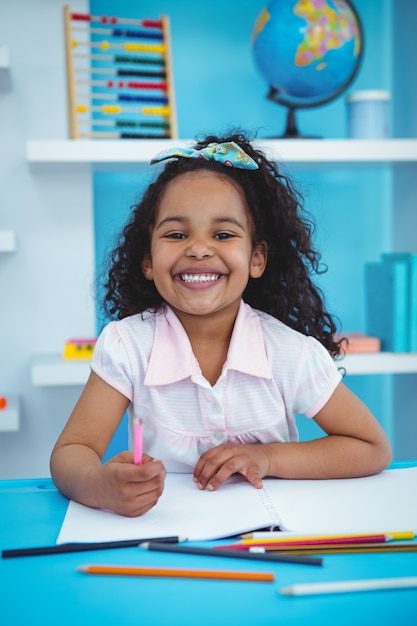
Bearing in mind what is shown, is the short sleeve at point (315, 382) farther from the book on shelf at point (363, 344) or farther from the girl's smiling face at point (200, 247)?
the book on shelf at point (363, 344)

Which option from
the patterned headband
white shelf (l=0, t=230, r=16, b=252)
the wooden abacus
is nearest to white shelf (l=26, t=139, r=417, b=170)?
the wooden abacus

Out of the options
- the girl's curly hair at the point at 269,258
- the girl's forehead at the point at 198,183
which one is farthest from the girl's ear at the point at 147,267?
the girl's forehead at the point at 198,183

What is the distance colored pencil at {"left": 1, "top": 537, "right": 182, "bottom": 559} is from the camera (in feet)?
2.39

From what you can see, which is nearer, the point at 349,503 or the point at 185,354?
the point at 349,503

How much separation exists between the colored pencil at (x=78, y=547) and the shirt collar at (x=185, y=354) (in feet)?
1.28

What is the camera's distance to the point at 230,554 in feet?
2.33

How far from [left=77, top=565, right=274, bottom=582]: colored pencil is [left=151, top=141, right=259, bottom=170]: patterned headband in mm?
655

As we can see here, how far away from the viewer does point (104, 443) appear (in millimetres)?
1077

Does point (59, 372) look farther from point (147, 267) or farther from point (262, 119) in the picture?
point (262, 119)

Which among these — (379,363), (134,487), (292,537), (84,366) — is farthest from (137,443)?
(379,363)

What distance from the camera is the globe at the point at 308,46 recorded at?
1.96 metres

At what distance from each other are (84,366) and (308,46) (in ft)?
3.17

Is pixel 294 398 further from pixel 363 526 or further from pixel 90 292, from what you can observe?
pixel 90 292

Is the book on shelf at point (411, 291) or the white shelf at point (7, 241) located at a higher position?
the white shelf at point (7, 241)
